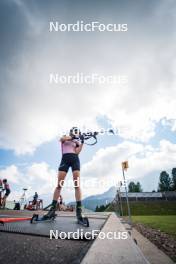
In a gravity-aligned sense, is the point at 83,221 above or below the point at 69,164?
below

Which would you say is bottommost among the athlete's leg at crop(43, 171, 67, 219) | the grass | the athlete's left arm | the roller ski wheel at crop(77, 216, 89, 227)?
the grass

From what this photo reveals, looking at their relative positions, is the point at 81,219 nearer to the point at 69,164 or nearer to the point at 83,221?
the point at 83,221

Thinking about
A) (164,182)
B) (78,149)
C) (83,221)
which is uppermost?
(164,182)

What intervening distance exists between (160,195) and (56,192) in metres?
98.3

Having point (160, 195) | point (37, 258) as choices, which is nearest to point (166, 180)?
point (160, 195)

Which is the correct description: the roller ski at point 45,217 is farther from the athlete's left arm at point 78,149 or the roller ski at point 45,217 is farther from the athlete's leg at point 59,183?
the athlete's left arm at point 78,149

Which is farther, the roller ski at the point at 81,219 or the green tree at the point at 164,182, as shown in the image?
the green tree at the point at 164,182

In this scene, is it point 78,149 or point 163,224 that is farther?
point 163,224

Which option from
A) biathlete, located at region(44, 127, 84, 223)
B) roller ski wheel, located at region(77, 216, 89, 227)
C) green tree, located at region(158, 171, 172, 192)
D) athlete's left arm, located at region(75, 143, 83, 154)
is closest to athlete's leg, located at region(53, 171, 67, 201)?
biathlete, located at region(44, 127, 84, 223)

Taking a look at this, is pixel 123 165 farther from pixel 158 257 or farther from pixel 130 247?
pixel 130 247

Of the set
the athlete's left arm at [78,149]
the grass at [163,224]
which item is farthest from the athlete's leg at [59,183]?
the grass at [163,224]

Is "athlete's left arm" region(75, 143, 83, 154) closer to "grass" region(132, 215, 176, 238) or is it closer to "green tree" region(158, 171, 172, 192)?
"grass" region(132, 215, 176, 238)

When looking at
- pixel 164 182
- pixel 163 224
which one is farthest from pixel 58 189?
pixel 164 182

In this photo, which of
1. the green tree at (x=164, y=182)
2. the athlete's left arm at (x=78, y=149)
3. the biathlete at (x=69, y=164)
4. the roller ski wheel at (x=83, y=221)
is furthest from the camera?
the green tree at (x=164, y=182)
